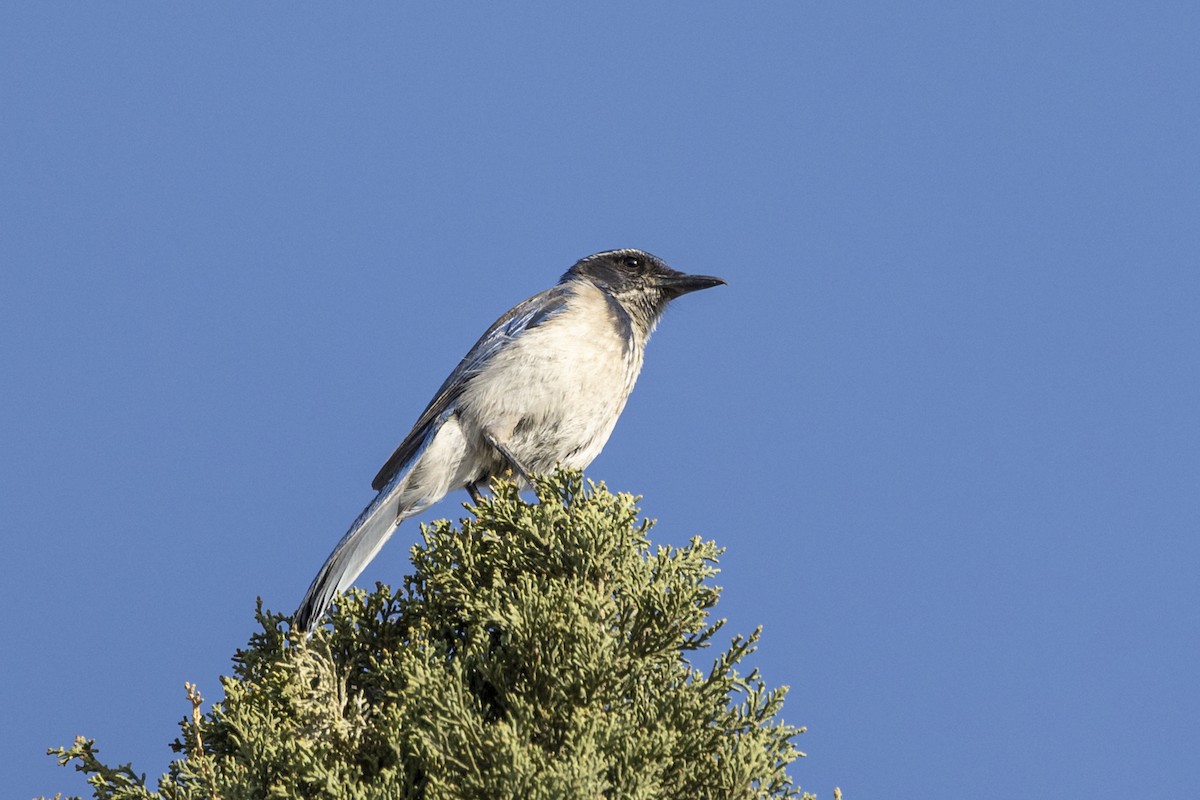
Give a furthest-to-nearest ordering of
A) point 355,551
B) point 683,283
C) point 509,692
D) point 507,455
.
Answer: point 683,283, point 507,455, point 355,551, point 509,692

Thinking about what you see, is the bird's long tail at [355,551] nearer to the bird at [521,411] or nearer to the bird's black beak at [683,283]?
the bird at [521,411]

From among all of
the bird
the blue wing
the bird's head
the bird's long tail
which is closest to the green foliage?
the bird's long tail

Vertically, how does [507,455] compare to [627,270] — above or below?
below

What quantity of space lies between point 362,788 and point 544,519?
1.09 m

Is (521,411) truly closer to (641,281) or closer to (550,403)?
(550,403)

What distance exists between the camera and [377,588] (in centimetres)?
439

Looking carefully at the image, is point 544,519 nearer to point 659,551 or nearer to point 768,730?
point 659,551

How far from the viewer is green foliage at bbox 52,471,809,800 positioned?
11.6 ft

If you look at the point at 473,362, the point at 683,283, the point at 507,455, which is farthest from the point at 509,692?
the point at 683,283

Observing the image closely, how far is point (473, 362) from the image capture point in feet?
23.2

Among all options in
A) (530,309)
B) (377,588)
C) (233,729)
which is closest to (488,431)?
(530,309)

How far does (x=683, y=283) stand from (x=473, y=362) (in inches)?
55.1

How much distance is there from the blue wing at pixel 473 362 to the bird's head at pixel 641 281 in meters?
0.41

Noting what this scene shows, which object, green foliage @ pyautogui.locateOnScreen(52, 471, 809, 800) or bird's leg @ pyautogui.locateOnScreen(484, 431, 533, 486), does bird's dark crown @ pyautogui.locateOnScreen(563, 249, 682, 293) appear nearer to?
bird's leg @ pyautogui.locateOnScreen(484, 431, 533, 486)
